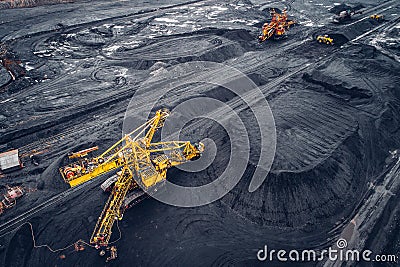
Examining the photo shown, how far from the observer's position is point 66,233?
16.6 m

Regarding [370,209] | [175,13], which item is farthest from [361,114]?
[175,13]

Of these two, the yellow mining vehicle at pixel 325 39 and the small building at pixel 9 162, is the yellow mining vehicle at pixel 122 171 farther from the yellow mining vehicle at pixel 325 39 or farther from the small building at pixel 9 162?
the yellow mining vehicle at pixel 325 39

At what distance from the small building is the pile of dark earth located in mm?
504

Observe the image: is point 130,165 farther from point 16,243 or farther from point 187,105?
point 187,105

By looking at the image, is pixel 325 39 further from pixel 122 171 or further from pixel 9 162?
pixel 9 162

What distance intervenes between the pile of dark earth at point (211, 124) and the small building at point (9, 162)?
50cm

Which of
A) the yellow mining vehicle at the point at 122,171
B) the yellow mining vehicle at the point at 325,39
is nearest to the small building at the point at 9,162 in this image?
the yellow mining vehicle at the point at 122,171

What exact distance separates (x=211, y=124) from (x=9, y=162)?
573 inches

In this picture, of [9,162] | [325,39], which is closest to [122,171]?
[9,162]

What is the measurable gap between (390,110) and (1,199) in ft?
97.1

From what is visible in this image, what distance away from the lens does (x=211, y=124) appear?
2383cm

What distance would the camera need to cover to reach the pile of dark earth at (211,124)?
16.7m

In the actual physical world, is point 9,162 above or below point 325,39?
below

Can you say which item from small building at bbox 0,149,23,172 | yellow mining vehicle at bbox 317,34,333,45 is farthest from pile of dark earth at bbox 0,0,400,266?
yellow mining vehicle at bbox 317,34,333,45
